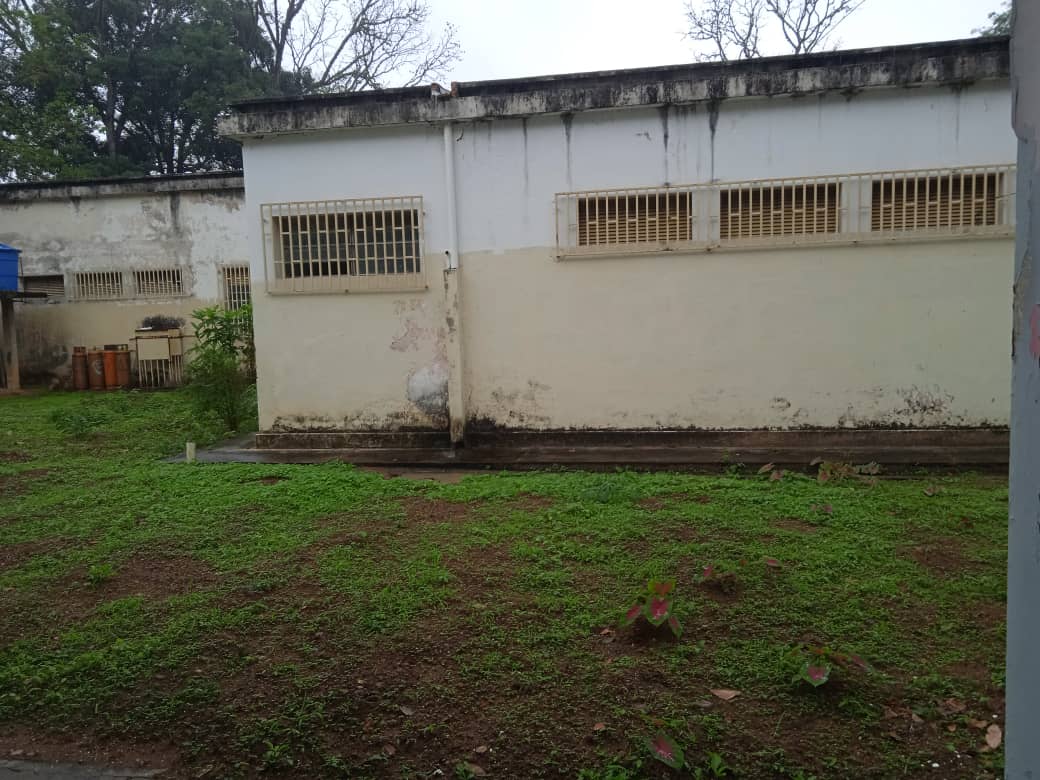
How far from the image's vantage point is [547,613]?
325 centimetres

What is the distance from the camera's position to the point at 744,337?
21.5 feet

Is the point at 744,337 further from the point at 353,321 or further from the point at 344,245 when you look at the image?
the point at 344,245

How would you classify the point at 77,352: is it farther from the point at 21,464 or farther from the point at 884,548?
the point at 884,548

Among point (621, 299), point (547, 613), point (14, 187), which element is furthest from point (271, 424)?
point (14, 187)

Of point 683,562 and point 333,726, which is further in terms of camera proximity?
point 683,562

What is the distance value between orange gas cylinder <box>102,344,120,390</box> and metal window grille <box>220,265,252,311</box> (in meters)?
2.08

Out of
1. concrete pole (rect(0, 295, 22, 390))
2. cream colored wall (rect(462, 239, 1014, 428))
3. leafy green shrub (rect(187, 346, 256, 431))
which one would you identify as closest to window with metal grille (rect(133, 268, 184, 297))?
concrete pole (rect(0, 295, 22, 390))

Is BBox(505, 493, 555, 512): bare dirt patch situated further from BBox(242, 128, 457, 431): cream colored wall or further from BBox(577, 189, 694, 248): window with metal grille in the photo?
BBox(577, 189, 694, 248): window with metal grille

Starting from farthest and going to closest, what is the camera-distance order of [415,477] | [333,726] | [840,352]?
[840,352]
[415,477]
[333,726]

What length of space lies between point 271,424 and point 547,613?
4.90 meters

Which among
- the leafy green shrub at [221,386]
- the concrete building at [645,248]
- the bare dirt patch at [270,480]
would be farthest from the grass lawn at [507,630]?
the leafy green shrub at [221,386]

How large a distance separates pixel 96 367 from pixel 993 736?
Result: 13389 millimetres

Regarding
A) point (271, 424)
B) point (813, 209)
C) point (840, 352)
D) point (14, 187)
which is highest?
point (14, 187)

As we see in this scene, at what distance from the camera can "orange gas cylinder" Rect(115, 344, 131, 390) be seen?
12.4m
